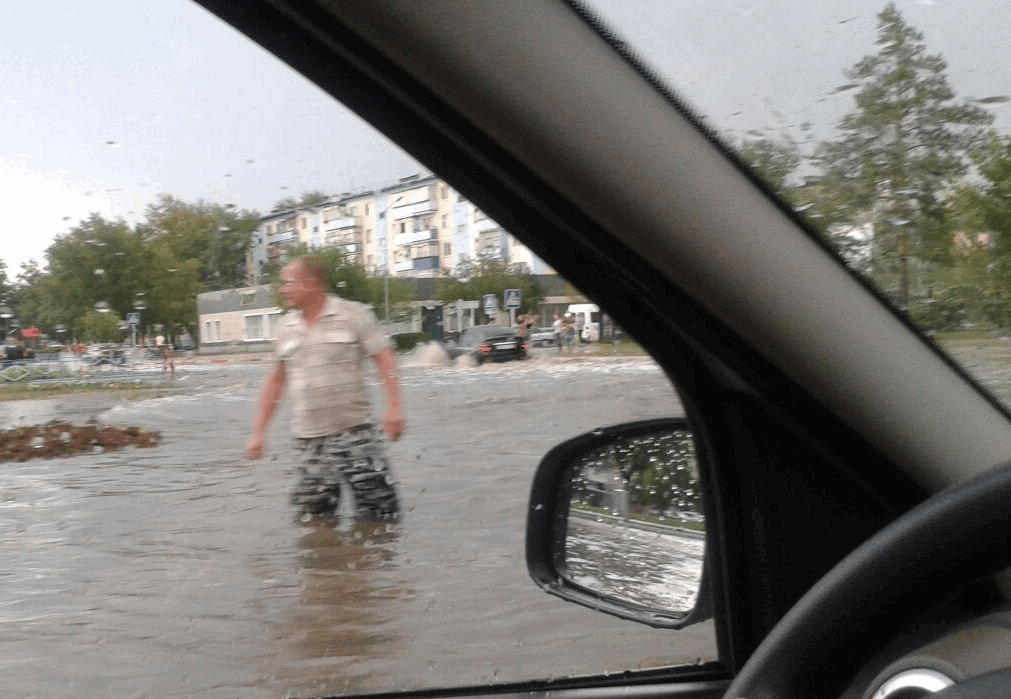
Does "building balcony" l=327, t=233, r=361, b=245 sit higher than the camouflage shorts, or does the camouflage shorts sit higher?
"building balcony" l=327, t=233, r=361, b=245

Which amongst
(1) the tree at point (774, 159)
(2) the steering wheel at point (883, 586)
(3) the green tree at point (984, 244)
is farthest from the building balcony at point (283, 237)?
(3) the green tree at point (984, 244)

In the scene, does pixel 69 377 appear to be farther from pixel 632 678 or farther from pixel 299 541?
pixel 632 678

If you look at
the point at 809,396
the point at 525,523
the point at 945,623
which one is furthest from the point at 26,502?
the point at 945,623

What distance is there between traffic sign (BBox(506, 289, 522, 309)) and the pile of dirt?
808 mm

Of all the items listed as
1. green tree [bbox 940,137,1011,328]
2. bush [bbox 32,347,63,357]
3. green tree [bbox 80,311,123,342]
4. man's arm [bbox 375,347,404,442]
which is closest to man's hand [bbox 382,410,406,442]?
man's arm [bbox 375,347,404,442]

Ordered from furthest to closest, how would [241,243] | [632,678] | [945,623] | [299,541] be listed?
[632,678]
[299,541]
[241,243]
[945,623]

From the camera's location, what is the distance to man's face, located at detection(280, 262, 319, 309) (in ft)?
8.10

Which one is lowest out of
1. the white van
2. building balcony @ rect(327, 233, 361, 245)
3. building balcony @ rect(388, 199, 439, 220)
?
the white van

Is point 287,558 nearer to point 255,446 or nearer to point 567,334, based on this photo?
point 255,446

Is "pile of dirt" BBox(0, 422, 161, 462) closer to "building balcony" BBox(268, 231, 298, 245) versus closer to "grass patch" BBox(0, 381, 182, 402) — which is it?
"grass patch" BBox(0, 381, 182, 402)

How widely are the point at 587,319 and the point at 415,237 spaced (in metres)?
0.41

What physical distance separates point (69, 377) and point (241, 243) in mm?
465

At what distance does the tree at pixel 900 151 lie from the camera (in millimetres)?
2299

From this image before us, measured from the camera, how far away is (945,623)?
6.44ft
